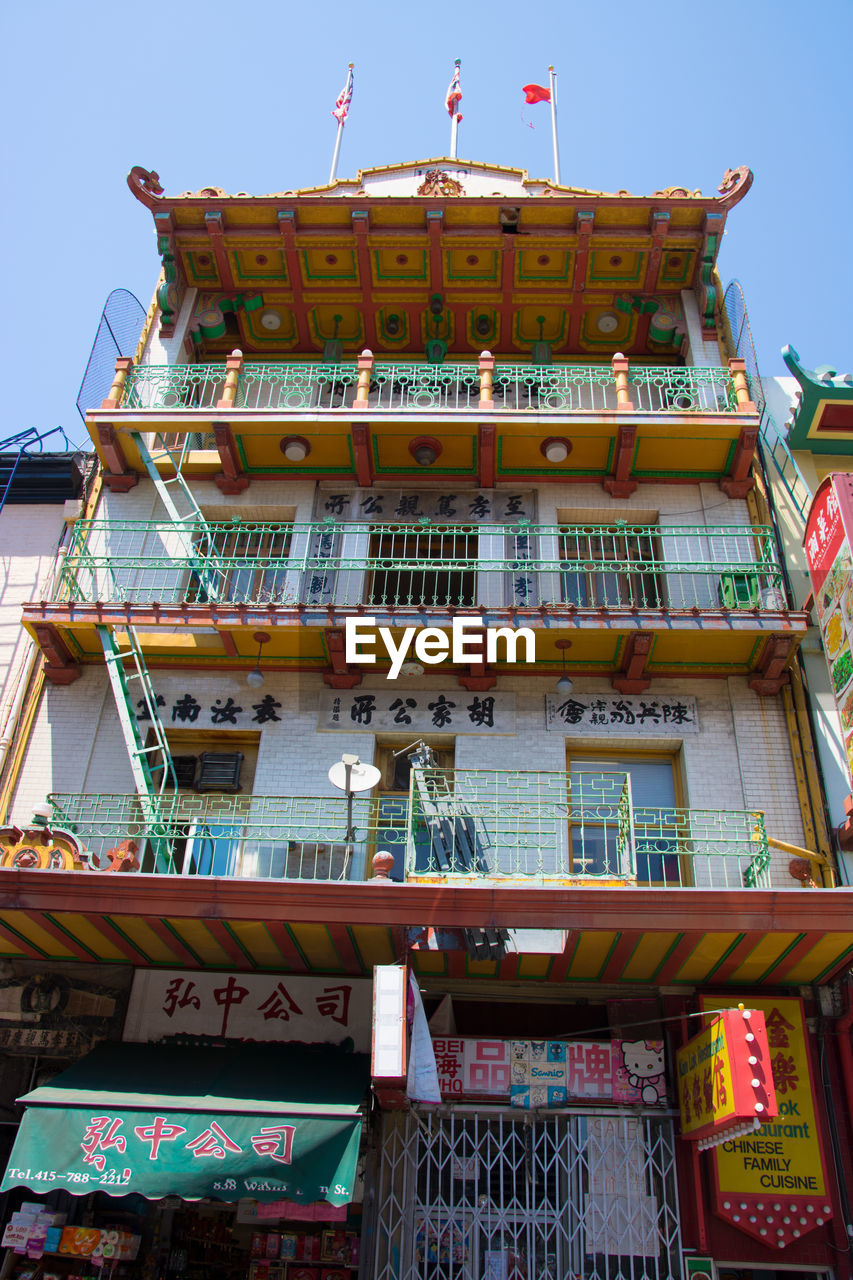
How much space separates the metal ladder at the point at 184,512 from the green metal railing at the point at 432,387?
2.24 feet

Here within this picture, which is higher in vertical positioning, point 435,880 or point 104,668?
point 104,668

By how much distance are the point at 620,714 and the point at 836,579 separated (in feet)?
10.6

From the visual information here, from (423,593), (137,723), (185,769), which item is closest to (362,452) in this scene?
(423,593)

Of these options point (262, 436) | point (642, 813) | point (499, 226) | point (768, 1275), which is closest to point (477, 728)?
point (642, 813)

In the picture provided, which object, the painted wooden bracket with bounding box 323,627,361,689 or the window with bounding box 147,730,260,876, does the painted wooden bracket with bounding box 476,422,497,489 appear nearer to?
the painted wooden bracket with bounding box 323,627,361,689

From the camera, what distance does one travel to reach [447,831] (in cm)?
1135

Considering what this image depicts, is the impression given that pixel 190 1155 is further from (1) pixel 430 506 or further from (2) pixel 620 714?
(1) pixel 430 506

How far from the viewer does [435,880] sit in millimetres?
10258

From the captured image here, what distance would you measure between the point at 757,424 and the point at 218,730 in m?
9.05

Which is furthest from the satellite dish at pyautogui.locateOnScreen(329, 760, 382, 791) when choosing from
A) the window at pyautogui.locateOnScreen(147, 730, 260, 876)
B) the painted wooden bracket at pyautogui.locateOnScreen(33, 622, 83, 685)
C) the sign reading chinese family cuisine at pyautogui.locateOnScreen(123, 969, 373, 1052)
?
the painted wooden bracket at pyautogui.locateOnScreen(33, 622, 83, 685)

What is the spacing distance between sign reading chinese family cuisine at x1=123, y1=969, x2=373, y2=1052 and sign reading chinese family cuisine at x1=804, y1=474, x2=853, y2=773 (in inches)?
252

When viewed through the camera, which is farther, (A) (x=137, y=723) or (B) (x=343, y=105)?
(B) (x=343, y=105)

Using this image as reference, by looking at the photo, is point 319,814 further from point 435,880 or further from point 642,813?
point 642,813

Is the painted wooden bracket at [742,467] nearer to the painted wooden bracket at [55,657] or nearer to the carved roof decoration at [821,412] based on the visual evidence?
the carved roof decoration at [821,412]
